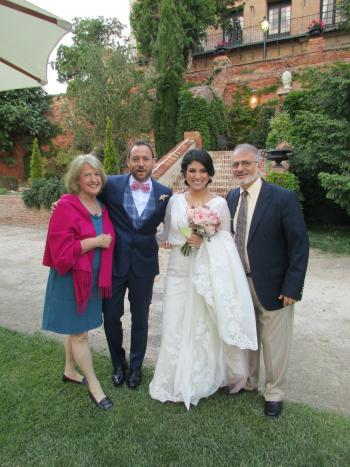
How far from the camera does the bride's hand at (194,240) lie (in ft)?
8.64

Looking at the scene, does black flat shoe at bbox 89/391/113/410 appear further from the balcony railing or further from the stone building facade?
the balcony railing

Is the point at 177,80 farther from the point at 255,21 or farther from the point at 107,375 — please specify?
the point at 107,375

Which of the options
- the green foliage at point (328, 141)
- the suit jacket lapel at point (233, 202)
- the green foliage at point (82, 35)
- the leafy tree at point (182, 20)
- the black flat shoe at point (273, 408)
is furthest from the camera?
the green foliage at point (82, 35)

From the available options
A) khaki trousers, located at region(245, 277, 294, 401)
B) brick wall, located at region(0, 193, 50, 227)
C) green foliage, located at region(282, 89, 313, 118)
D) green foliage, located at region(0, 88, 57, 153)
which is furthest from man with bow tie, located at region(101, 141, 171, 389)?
green foliage, located at region(0, 88, 57, 153)

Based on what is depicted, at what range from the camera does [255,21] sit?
22.2 meters

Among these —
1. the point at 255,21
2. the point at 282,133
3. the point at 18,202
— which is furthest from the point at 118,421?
the point at 255,21

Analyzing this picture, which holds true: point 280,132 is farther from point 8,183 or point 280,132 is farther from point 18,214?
point 8,183

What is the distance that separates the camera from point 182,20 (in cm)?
1587

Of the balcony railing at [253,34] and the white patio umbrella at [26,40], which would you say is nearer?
the white patio umbrella at [26,40]

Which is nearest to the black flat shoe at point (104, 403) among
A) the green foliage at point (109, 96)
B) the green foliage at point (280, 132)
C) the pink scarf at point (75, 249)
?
the pink scarf at point (75, 249)

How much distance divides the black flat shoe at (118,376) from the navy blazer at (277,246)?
4.47 ft

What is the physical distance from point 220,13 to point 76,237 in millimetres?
20145

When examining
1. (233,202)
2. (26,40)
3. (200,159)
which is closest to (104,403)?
(233,202)

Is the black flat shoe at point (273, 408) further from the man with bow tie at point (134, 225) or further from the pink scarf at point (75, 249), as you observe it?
the pink scarf at point (75, 249)
